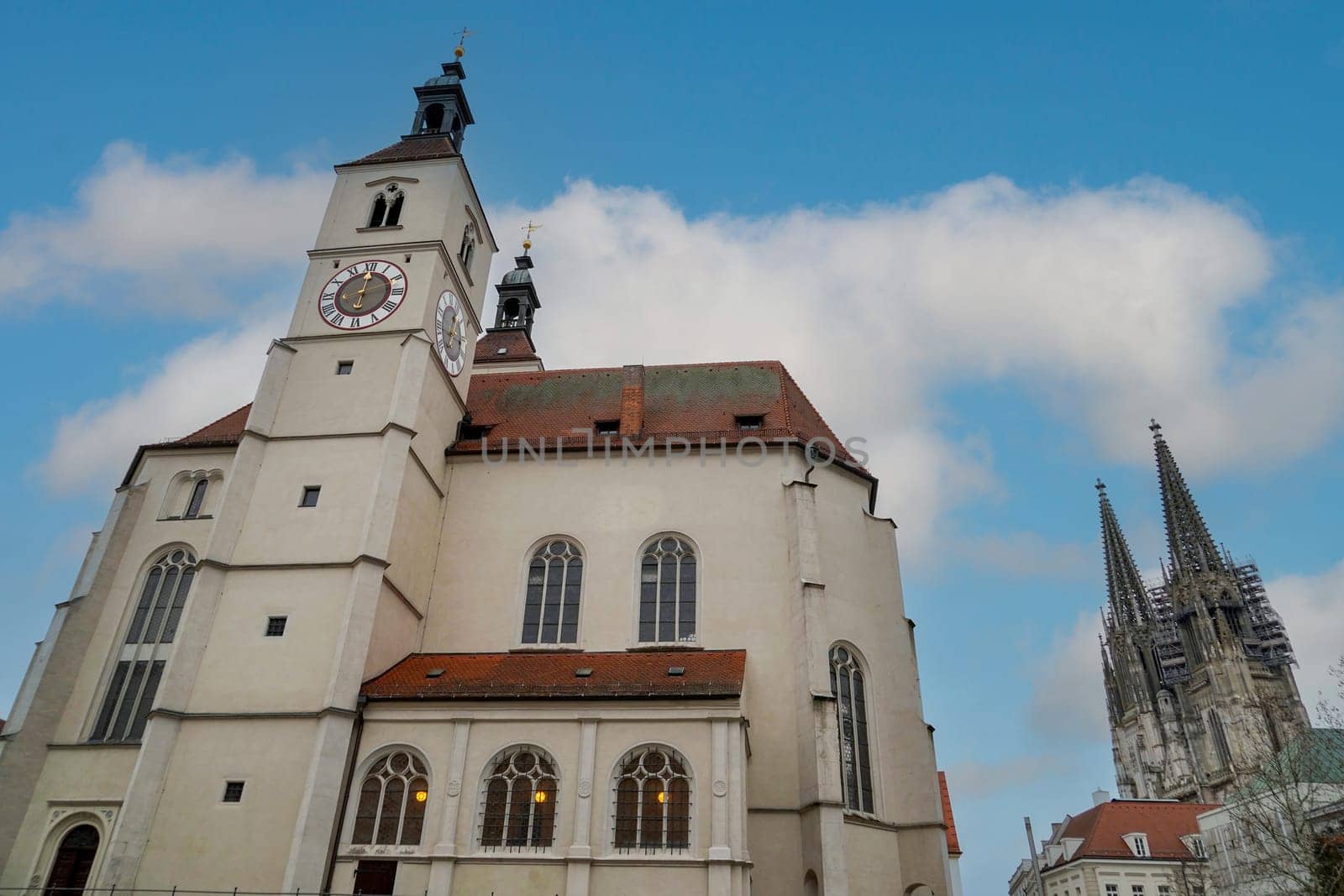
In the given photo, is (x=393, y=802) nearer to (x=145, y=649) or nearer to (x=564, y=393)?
(x=145, y=649)

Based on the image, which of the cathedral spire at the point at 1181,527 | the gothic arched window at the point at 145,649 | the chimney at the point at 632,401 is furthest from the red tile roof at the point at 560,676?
the cathedral spire at the point at 1181,527

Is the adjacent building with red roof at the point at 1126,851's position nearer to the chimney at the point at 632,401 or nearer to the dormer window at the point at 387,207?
the chimney at the point at 632,401

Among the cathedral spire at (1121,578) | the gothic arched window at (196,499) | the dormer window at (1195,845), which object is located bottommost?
the dormer window at (1195,845)

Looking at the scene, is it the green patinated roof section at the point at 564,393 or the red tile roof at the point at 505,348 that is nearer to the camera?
the green patinated roof section at the point at 564,393

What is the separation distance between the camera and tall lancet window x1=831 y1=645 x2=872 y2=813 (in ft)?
62.2

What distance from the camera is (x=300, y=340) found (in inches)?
902

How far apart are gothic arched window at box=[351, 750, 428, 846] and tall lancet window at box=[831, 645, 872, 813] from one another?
8295 mm

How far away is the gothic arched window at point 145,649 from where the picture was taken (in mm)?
19406

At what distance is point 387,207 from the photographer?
25594 millimetres

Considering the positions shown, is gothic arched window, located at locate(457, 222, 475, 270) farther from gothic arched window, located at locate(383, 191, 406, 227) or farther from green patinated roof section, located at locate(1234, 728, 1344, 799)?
green patinated roof section, located at locate(1234, 728, 1344, 799)

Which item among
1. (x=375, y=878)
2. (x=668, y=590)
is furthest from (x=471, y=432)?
(x=375, y=878)

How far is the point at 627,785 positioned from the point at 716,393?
11.7 meters

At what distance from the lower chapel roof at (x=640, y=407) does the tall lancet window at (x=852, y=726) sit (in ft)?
17.5

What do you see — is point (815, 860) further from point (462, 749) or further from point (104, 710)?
point (104, 710)
